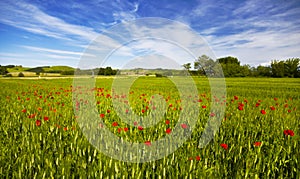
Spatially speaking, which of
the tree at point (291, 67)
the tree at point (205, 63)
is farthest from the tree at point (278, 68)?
the tree at point (205, 63)

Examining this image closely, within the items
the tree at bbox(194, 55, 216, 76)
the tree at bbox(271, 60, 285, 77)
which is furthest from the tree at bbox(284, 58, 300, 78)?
the tree at bbox(194, 55, 216, 76)

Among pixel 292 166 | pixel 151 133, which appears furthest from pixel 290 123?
pixel 151 133

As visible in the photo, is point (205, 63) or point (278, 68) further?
point (278, 68)

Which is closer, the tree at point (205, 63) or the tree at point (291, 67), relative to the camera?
the tree at point (205, 63)

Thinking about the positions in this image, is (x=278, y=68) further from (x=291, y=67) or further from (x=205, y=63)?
(x=205, y=63)

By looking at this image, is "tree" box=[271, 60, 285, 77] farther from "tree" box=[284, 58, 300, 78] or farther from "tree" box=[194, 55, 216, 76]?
"tree" box=[194, 55, 216, 76]

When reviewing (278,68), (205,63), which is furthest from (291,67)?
(205,63)

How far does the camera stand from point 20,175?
2127 millimetres

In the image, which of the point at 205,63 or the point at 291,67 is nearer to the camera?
the point at 205,63

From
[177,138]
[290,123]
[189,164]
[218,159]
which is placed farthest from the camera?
[290,123]

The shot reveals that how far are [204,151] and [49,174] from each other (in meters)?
1.92

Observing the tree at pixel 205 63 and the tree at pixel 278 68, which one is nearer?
the tree at pixel 205 63

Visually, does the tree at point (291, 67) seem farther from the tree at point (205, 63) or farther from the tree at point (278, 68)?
the tree at point (205, 63)

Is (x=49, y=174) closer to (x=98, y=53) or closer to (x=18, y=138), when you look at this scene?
(x=18, y=138)
